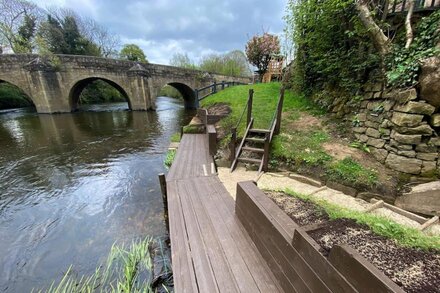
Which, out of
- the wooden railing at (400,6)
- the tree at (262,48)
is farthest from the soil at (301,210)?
the tree at (262,48)

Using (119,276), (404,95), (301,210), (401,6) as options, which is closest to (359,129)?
(404,95)

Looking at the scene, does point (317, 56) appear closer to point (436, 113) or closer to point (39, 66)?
point (436, 113)

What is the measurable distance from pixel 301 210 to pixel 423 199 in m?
2.62

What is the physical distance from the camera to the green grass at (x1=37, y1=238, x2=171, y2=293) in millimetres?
2520

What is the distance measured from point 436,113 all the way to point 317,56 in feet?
12.2

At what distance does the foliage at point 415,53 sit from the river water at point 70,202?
17.0ft

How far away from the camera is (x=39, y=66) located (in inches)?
520

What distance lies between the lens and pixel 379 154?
13.3ft

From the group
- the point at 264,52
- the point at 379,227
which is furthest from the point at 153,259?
the point at 264,52

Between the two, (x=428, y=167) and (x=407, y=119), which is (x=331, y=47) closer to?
(x=407, y=119)

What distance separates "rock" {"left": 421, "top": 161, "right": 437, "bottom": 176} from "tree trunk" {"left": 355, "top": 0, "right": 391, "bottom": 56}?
235 centimetres

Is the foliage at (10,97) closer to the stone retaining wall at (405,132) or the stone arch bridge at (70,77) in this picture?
the stone arch bridge at (70,77)

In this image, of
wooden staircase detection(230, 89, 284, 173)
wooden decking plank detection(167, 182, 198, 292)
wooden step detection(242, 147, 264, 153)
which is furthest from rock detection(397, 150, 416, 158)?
wooden decking plank detection(167, 182, 198, 292)

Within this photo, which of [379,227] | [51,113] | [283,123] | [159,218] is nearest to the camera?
[379,227]
